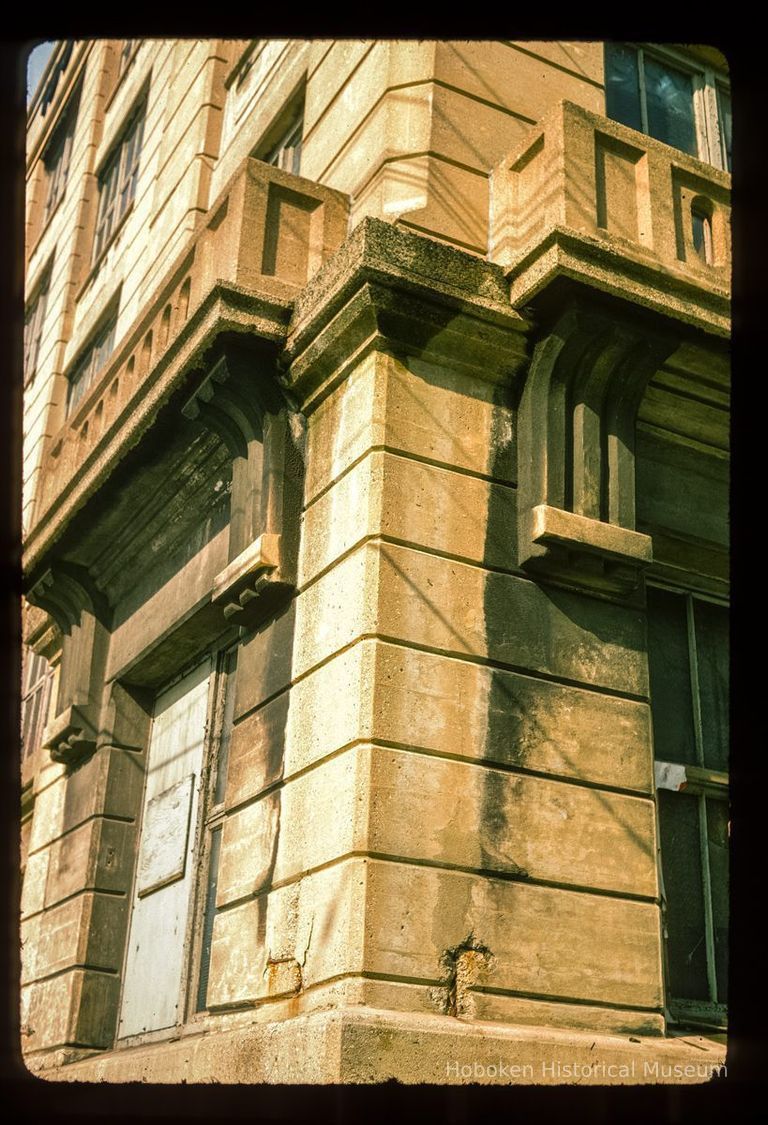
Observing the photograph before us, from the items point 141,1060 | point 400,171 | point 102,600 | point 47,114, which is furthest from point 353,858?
point 47,114

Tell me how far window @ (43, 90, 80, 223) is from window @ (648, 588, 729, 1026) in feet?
47.7

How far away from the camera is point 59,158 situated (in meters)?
20.4

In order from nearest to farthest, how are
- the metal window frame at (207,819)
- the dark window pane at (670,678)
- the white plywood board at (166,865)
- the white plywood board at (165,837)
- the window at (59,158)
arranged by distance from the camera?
the dark window pane at (670,678), the metal window frame at (207,819), the white plywood board at (166,865), the white plywood board at (165,837), the window at (59,158)

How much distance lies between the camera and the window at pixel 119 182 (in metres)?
15.5

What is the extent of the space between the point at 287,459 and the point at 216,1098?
3897 mm

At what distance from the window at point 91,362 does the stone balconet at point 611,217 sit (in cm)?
795

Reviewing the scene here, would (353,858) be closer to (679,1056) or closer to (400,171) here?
(679,1056)

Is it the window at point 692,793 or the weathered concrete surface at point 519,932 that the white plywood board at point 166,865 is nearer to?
the weathered concrete surface at point 519,932

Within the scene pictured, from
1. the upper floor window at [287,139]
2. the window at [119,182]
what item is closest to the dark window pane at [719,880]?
the upper floor window at [287,139]

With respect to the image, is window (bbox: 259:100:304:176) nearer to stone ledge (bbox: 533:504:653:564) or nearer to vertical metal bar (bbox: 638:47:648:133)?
vertical metal bar (bbox: 638:47:648:133)

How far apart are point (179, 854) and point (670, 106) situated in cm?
736

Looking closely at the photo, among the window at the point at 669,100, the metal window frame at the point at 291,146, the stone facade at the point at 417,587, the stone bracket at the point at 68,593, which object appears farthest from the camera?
the stone bracket at the point at 68,593

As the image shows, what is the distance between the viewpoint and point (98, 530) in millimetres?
10141

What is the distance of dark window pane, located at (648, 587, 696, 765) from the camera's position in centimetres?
750
